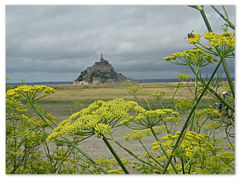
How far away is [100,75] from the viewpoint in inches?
107

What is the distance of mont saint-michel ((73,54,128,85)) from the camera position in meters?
2.67

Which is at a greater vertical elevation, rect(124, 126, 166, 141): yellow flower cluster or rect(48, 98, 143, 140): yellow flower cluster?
rect(48, 98, 143, 140): yellow flower cluster

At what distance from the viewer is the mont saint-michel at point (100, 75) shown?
267 centimetres

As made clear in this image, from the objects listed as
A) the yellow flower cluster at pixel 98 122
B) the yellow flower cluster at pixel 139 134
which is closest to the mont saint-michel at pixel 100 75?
the yellow flower cluster at pixel 139 134

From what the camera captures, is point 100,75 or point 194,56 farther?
point 100,75

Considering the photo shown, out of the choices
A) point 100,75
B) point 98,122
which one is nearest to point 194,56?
point 98,122

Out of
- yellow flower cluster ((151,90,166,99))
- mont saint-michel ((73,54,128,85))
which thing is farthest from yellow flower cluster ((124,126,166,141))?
mont saint-michel ((73,54,128,85))

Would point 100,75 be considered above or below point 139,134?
above

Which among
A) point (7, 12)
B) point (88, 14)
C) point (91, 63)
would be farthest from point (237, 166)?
point (7, 12)

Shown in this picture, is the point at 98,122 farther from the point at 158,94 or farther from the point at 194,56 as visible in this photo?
the point at 158,94

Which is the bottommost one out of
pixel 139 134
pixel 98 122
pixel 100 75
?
pixel 139 134

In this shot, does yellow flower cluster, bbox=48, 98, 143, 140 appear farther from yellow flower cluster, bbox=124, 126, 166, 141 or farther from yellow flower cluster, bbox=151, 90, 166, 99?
yellow flower cluster, bbox=151, 90, 166, 99

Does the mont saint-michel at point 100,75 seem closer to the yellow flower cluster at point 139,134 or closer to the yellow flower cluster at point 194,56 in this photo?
the yellow flower cluster at point 139,134
